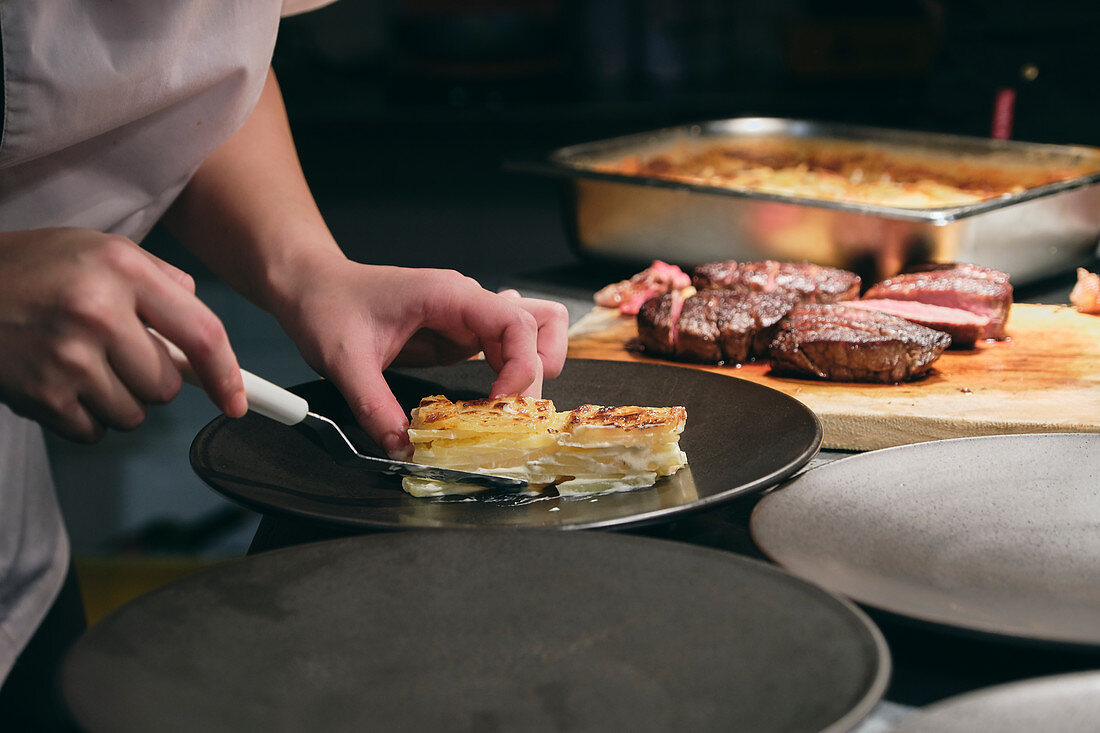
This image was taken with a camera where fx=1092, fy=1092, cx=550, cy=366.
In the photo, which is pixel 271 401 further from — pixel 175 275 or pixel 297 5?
pixel 297 5

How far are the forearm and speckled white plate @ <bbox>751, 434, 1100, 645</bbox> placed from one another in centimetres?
73

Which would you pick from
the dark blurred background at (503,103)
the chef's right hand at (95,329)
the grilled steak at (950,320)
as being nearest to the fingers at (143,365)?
the chef's right hand at (95,329)

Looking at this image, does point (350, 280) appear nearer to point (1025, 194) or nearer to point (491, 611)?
point (491, 611)

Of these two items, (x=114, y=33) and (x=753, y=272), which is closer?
(x=114, y=33)

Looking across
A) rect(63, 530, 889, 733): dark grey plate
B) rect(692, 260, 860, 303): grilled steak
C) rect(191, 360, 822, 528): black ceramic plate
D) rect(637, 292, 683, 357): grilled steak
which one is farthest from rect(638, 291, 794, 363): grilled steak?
rect(63, 530, 889, 733): dark grey plate

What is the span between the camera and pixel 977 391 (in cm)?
153

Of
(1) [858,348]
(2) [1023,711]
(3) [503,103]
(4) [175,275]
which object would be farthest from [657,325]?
(3) [503,103]

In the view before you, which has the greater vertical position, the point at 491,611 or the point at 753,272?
the point at 491,611

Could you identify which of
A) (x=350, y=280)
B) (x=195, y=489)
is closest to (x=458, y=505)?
(x=350, y=280)

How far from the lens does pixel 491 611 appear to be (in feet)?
2.36

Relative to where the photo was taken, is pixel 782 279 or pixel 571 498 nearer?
pixel 571 498

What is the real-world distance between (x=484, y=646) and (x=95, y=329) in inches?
15.0

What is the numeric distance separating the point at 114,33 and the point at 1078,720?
116 centimetres

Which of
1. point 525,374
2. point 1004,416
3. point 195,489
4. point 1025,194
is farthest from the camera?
point 195,489
